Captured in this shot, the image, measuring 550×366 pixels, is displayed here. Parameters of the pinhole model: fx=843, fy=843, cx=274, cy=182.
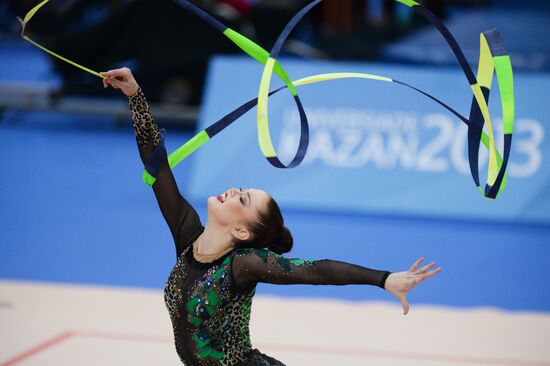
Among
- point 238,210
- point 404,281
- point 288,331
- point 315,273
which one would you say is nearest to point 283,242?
point 238,210

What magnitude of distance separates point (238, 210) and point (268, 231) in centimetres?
13

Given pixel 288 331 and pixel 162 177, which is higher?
pixel 162 177

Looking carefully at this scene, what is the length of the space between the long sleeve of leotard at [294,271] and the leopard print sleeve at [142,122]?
0.56m

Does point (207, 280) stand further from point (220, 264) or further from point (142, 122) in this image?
point (142, 122)

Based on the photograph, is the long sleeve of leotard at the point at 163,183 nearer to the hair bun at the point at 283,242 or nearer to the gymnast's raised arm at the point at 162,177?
the gymnast's raised arm at the point at 162,177

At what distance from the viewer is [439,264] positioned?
5500mm

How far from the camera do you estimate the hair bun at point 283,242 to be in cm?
280

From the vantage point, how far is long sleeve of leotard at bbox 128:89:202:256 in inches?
115

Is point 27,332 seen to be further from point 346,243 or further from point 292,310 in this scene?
point 346,243

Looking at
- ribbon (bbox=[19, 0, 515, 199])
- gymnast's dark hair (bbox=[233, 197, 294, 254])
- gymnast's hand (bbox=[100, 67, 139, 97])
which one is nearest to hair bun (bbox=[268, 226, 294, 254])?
gymnast's dark hair (bbox=[233, 197, 294, 254])

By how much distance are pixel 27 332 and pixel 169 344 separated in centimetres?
69

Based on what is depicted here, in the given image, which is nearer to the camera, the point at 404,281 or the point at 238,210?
the point at 404,281

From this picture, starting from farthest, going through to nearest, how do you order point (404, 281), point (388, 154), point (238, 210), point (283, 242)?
point (388, 154)
point (283, 242)
point (238, 210)
point (404, 281)

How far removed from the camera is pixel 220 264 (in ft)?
8.98
